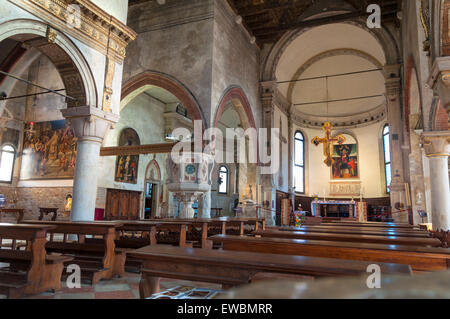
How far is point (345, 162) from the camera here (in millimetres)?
20453

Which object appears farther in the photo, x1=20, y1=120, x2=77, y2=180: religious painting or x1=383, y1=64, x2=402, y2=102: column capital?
x1=383, y1=64, x2=402, y2=102: column capital

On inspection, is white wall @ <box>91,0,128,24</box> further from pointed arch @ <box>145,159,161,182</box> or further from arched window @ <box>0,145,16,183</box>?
pointed arch @ <box>145,159,161,182</box>

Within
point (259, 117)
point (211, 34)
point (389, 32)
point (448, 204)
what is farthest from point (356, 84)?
point (448, 204)

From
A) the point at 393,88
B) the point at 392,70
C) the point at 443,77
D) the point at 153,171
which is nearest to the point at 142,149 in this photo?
the point at 153,171

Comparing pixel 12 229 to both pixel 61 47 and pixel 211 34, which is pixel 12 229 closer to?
pixel 61 47

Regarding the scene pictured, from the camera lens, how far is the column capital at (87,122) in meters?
6.83

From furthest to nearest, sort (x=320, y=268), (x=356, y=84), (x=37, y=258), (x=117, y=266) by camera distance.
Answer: (x=356, y=84) < (x=117, y=266) < (x=37, y=258) < (x=320, y=268)

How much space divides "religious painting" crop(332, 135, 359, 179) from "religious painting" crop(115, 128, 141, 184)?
12.3 metres

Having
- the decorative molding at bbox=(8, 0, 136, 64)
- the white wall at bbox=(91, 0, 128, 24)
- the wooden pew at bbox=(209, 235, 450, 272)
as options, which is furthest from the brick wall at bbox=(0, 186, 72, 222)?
the wooden pew at bbox=(209, 235, 450, 272)

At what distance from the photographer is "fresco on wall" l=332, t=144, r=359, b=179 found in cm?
2022

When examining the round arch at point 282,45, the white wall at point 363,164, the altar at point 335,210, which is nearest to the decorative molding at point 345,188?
the white wall at point 363,164

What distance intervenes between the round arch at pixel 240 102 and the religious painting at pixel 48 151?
5.80 metres
